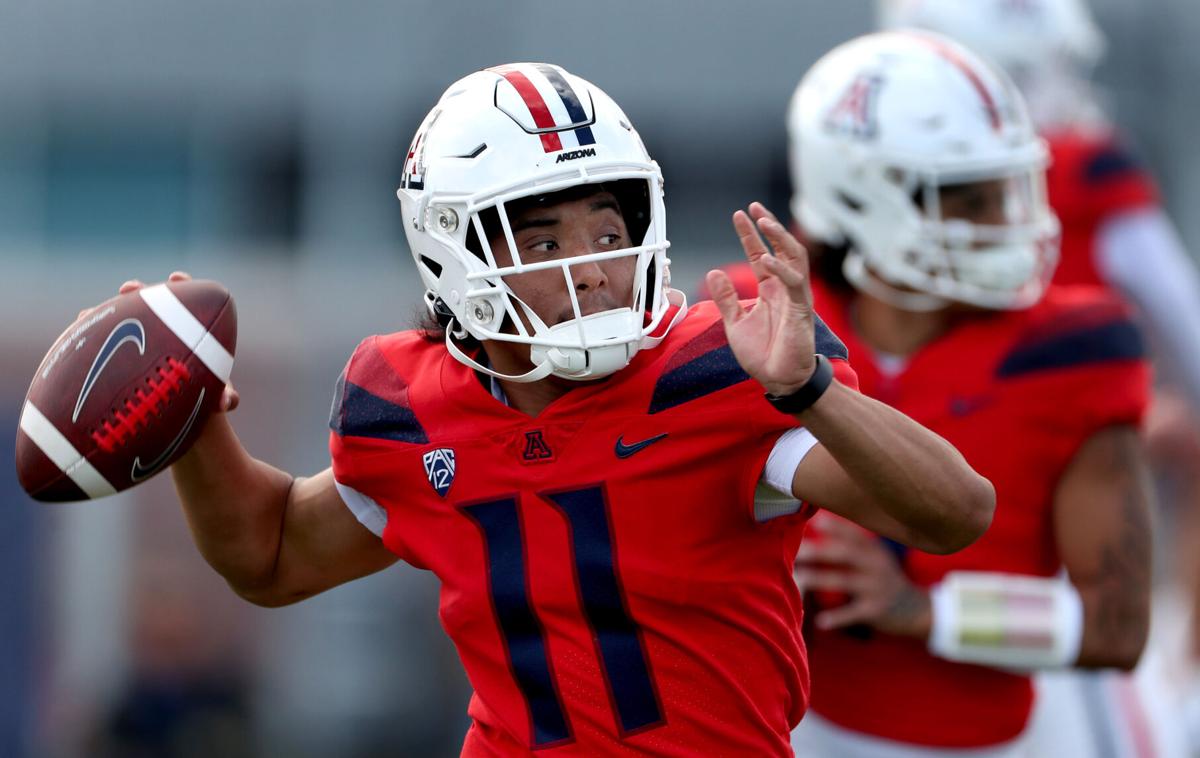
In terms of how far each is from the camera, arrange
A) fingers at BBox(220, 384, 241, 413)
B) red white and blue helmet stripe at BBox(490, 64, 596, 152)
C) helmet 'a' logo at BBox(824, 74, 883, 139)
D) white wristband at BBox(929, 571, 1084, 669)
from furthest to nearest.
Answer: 1. helmet 'a' logo at BBox(824, 74, 883, 139)
2. white wristband at BBox(929, 571, 1084, 669)
3. fingers at BBox(220, 384, 241, 413)
4. red white and blue helmet stripe at BBox(490, 64, 596, 152)

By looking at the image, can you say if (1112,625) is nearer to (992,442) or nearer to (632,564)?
(992,442)

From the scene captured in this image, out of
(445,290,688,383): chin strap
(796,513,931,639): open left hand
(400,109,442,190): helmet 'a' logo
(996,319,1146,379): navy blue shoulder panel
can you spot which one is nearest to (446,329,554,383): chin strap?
(445,290,688,383): chin strap

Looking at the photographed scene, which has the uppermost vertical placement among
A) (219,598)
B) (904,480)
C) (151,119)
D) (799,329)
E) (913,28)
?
(799,329)

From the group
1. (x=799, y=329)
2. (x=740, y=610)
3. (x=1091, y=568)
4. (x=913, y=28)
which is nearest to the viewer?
(x=799, y=329)

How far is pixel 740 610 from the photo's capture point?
2533 mm

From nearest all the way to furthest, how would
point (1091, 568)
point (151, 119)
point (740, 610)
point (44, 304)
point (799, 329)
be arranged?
point (799, 329), point (740, 610), point (1091, 568), point (44, 304), point (151, 119)

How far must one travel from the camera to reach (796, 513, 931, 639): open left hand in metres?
3.53

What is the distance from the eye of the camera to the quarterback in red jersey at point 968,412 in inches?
139

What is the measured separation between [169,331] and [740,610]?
3.36ft

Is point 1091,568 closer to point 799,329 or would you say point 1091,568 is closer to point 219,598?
point 799,329

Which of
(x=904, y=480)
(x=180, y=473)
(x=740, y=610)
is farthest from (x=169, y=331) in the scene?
(x=904, y=480)

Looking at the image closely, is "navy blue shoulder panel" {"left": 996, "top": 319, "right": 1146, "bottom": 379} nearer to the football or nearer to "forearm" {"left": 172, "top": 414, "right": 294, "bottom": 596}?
"forearm" {"left": 172, "top": 414, "right": 294, "bottom": 596}

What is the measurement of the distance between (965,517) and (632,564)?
49 cm

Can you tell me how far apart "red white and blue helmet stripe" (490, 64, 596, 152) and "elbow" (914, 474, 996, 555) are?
2.51 ft
